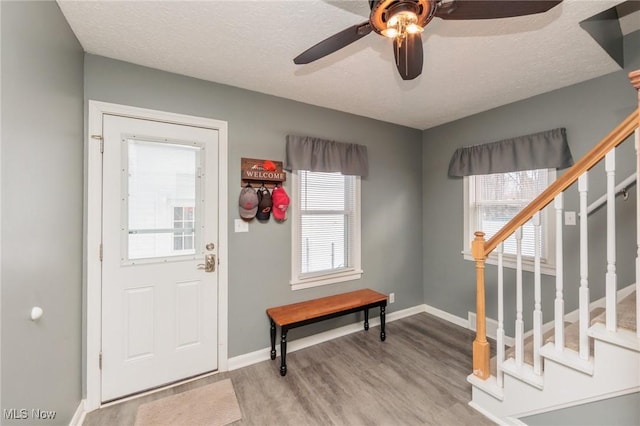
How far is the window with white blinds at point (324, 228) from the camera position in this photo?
274 cm

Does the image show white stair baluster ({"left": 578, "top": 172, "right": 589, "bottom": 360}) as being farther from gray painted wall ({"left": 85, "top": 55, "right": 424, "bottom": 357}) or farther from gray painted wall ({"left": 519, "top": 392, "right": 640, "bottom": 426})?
gray painted wall ({"left": 85, "top": 55, "right": 424, "bottom": 357})

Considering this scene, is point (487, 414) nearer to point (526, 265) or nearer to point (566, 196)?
point (526, 265)

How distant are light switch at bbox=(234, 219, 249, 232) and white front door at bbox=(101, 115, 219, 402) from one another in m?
0.18

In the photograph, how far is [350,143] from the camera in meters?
3.01

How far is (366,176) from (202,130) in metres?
1.81

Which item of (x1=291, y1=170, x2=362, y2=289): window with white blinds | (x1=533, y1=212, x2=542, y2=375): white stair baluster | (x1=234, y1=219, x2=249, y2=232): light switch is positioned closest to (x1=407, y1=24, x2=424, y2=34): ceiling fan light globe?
(x1=533, y1=212, x2=542, y2=375): white stair baluster

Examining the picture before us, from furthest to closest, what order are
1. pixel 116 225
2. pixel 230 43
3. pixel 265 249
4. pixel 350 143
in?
pixel 350 143, pixel 265 249, pixel 116 225, pixel 230 43

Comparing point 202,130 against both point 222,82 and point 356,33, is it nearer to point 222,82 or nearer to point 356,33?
point 222,82

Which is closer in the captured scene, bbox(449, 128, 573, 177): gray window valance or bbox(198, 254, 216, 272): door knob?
bbox(198, 254, 216, 272): door knob

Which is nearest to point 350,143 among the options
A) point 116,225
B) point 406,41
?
point 406,41

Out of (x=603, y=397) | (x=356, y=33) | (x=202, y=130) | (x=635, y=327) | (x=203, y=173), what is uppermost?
(x=356, y=33)

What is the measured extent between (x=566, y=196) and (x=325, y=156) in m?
2.27

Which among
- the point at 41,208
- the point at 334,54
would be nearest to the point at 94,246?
the point at 41,208

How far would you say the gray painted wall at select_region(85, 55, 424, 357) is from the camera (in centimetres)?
209
